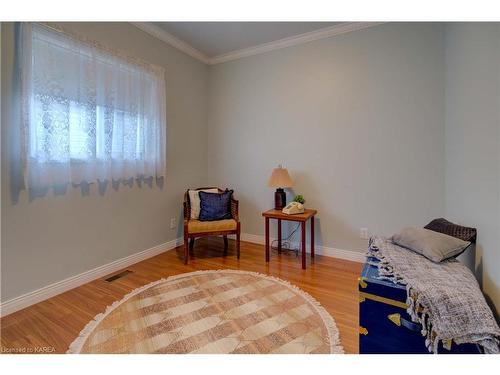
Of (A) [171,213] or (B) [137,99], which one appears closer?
(B) [137,99]

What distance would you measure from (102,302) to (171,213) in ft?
4.52

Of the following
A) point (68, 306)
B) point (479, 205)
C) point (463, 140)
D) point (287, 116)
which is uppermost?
point (287, 116)

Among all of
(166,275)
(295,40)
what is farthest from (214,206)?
(295,40)

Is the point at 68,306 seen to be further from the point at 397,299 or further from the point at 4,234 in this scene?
the point at 397,299

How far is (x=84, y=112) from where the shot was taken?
6.93 feet

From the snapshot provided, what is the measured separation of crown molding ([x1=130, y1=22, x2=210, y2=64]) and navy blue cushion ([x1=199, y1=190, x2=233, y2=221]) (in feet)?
6.21

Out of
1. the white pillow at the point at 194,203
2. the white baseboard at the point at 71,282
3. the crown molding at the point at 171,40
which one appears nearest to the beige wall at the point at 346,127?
the crown molding at the point at 171,40

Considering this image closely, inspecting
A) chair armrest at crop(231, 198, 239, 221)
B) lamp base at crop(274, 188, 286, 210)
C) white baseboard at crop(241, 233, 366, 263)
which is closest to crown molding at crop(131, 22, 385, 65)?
lamp base at crop(274, 188, 286, 210)

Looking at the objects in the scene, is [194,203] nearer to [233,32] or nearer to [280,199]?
[280,199]

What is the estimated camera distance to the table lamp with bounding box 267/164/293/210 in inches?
112

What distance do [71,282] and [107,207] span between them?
715mm

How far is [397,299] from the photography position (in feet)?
3.84

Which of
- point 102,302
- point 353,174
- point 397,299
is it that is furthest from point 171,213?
point 397,299

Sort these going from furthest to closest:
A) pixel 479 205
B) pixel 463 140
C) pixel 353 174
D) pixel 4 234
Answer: pixel 353 174, pixel 463 140, pixel 4 234, pixel 479 205
